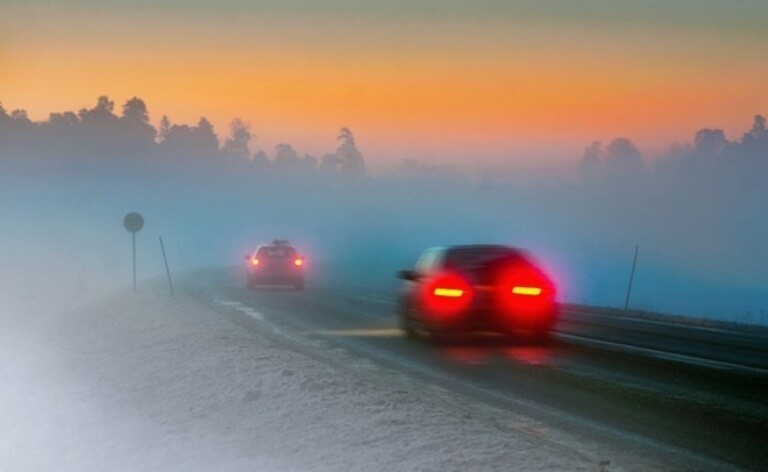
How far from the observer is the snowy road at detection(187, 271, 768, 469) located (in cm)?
1203

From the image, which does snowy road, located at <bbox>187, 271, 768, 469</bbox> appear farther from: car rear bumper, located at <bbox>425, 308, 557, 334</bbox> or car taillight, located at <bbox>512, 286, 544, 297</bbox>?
car taillight, located at <bbox>512, 286, 544, 297</bbox>

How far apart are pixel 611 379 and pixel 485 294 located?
18.2 feet

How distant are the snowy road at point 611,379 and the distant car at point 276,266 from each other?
55.1 ft

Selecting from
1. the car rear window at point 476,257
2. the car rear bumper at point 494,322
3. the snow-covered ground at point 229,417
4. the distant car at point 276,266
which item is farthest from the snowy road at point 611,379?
the distant car at point 276,266

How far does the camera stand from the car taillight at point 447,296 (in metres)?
22.8

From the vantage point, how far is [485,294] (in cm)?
2270

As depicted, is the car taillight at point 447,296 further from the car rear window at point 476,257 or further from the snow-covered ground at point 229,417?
the snow-covered ground at point 229,417

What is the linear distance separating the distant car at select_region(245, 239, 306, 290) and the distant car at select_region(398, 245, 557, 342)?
80.1ft

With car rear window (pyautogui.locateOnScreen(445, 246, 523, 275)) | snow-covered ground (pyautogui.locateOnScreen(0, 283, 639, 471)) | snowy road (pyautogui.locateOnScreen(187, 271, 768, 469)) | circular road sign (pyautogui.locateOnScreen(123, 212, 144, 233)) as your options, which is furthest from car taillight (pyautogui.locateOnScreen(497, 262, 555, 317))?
circular road sign (pyautogui.locateOnScreen(123, 212, 144, 233))

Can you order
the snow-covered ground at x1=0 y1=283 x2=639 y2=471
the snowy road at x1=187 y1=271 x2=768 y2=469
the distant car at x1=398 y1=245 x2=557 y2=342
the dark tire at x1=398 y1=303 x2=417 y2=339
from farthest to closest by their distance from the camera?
1. the dark tire at x1=398 y1=303 x2=417 y2=339
2. the distant car at x1=398 y1=245 x2=557 y2=342
3. the snowy road at x1=187 y1=271 x2=768 y2=469
4. the snow-covered ground at x1=0 y1=283 x2=639 y2=471

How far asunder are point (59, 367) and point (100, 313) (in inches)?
480

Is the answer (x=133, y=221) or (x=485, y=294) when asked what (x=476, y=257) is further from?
(x=133, y=221)

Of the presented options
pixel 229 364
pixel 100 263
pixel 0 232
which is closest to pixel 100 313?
pixel 229 364

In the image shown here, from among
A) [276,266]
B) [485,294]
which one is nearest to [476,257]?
[485,294]
